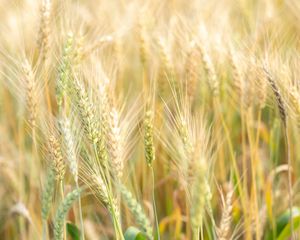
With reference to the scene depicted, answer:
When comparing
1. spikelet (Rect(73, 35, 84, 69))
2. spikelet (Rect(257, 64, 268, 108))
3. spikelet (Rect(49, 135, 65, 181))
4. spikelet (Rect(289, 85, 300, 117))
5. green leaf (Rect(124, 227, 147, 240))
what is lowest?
green leaf (Rect(124, 227, 147, 240))

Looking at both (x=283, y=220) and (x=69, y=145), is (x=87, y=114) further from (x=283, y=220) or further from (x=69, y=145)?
(x=283, y=220)

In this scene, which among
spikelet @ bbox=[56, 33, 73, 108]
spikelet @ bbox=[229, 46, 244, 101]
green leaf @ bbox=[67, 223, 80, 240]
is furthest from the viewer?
spikelet @ bbox=[229, 46, 244, 101]

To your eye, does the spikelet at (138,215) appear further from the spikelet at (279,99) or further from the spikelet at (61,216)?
the spikelet at (279,99)

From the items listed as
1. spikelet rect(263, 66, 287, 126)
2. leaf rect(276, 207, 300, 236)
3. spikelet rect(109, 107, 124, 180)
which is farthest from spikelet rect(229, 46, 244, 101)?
spikelet rect(109, 107, 124, 180)

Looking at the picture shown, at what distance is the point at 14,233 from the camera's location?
2375 mm

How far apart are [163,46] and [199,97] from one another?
43cm

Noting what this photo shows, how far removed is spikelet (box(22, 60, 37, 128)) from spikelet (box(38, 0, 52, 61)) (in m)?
0.18

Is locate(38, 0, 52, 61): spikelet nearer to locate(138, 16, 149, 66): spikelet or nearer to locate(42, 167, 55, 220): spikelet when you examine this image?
locate(42, 167, 55, 220): spikelet

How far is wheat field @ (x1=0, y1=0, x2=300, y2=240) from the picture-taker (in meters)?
1.47

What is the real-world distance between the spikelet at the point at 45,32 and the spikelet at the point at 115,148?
43cm

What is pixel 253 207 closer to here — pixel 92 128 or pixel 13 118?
pixel 92 128

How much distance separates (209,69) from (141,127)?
39 centimetres

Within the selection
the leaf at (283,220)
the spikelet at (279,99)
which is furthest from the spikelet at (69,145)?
the leaf at (283,220)

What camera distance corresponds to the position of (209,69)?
1959mm
